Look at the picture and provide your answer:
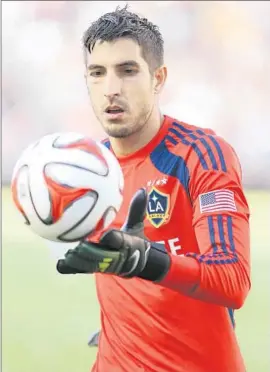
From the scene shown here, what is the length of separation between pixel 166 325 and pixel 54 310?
116 centimetres

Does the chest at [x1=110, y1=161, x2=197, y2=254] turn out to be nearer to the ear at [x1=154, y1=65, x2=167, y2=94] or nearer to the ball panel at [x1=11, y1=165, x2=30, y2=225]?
the ear at [x1=154, y1=65, x2=167, y2=94]

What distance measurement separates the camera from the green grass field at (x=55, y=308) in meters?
2.45

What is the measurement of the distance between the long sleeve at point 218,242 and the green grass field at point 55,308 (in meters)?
0.82

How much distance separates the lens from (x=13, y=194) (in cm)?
138

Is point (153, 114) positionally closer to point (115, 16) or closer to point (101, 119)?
point (101, 119)

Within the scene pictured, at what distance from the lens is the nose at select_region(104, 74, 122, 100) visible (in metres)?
1.57

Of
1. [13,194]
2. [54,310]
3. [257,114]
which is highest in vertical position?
[257,114]

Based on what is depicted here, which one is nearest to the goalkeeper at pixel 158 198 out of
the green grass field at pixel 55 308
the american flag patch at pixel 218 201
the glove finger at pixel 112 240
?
the american flag patch at pixel 218 201

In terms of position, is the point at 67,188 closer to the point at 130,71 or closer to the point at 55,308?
the point at 130,71

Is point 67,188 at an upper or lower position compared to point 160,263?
upper

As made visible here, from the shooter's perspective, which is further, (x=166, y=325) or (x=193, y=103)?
(x=193, y=103)

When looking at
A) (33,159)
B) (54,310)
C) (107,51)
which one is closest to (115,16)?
(107,51)

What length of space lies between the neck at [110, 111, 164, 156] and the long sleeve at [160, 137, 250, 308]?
0.19 m

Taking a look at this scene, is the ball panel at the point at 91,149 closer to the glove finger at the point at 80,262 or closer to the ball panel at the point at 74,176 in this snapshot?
the ball panel at the point at 74,176
